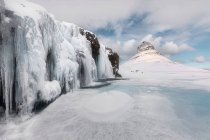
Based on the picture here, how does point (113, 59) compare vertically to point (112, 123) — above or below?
above

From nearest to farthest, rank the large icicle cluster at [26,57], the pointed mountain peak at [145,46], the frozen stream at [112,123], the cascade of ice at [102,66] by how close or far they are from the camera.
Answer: the frozen stream at [112,123]
the large icicle cluster at [26,57]
the cascade of ice at [102,66]
the pointed mountain peak at [145,46]

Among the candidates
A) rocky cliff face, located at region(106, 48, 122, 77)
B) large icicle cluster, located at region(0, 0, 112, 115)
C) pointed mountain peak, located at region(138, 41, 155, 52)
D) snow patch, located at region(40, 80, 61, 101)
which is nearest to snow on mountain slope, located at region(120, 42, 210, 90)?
rocky cliff face, located at region(106, 48, 122, 77)

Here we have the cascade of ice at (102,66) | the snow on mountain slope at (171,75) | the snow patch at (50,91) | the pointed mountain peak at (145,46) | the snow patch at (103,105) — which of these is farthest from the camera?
the pointed mountain peak at (145,46)

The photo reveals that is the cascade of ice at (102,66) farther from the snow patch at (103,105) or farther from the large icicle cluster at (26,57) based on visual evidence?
the snow patch at (103,105)

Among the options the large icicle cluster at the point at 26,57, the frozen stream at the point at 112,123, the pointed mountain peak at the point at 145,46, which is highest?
the pointed mountain peak at the point at 145,46

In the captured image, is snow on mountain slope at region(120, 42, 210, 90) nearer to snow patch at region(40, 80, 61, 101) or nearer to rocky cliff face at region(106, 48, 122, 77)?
rocky cliff face at region(106, 48, 122, 77)

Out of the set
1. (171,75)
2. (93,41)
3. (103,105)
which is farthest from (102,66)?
(171,75)

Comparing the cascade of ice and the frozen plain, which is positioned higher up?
the cascade of ice

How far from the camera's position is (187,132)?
6305 mm

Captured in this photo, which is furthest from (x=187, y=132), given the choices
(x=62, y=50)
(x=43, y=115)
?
(x=62, y=50)

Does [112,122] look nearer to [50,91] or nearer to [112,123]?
[112,123]

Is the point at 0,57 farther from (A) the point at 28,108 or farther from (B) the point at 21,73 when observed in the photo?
(A) the point at 28,108

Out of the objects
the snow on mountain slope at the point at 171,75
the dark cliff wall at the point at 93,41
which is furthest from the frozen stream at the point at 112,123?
the dark cliff wall at the point at 93,41

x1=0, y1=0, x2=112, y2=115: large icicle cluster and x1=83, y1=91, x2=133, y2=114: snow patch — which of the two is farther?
x1=83, y1=91, x2=133, y2=114: snow patch
